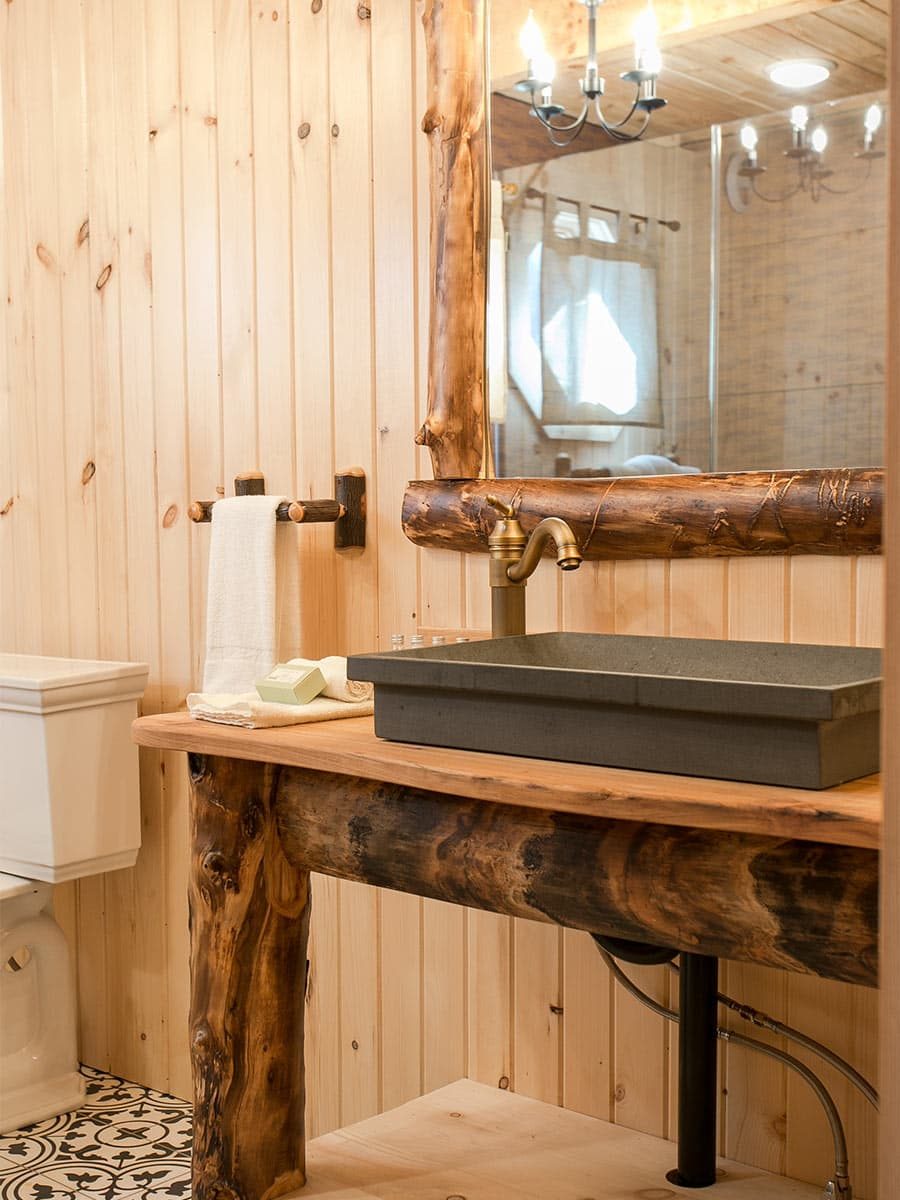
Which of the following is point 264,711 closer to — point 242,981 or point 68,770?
point 242,981

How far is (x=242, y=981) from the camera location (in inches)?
67.6

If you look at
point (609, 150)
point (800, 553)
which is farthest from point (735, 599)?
point (609, 150)

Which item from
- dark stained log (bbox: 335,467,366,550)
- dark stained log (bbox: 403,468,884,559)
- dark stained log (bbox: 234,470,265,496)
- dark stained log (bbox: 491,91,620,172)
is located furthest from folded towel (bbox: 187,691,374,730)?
dark stained log (bbox: 491,91,620,172)

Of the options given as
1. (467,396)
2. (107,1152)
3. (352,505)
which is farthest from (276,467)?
Result: (107,1152)

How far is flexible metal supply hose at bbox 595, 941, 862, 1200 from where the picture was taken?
166 centimetres

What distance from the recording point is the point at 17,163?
2773mm

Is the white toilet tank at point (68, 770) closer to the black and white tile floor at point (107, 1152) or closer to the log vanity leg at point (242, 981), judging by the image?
the black and white tile floor at point (107, 1152)

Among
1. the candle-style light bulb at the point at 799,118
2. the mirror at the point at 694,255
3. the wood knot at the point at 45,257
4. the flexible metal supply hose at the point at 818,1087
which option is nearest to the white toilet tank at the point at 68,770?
the wood knot at the point at 45,257

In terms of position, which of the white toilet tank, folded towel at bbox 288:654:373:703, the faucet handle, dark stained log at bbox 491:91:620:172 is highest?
dark stained log at bbox 491:91:620:172

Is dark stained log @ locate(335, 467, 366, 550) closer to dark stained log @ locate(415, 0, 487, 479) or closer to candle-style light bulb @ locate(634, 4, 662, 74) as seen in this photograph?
dark stained log @ locate(415, 0, 487, 479)

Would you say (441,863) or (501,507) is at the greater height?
(501,507)

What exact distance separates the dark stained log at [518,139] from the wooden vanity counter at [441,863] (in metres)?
0.86

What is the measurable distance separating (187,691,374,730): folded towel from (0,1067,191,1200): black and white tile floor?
0.95m

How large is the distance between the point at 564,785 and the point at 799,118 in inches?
36.6
